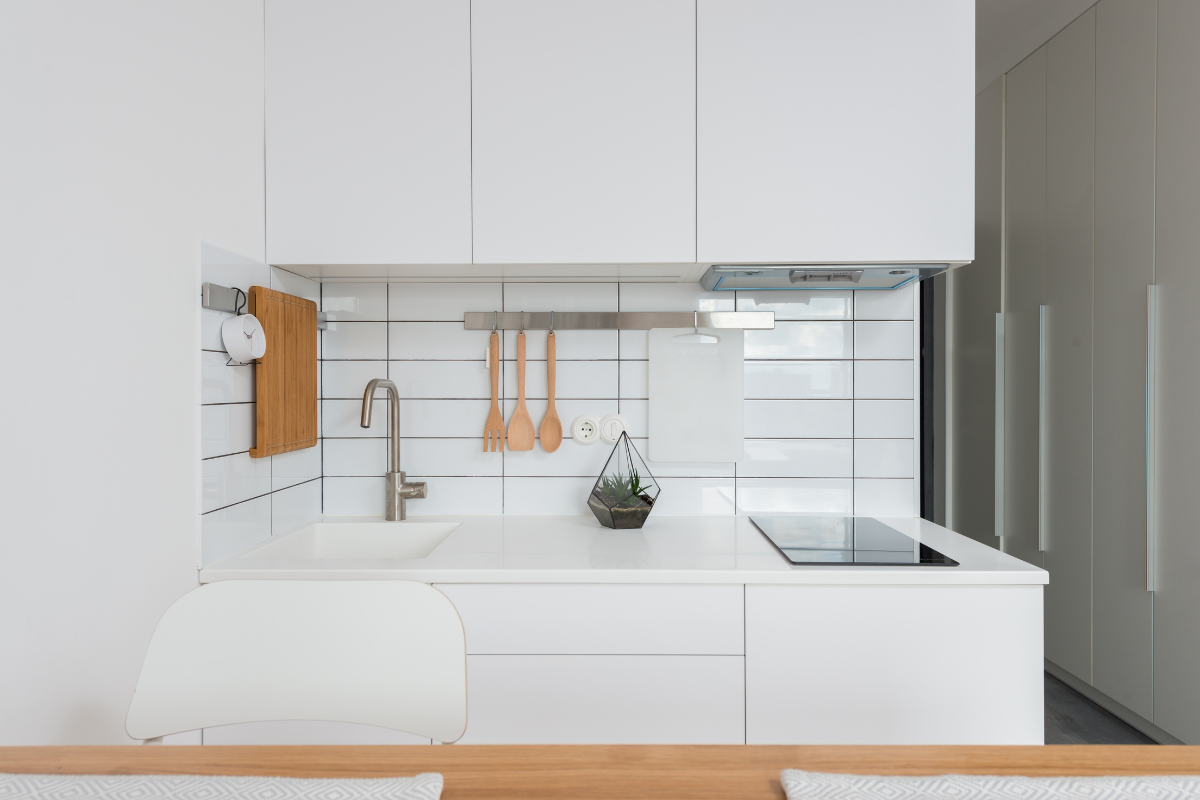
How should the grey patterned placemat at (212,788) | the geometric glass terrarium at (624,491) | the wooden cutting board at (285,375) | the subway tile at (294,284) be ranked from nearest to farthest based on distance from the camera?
the grey patterned placemat at (212,788) < the wooden cutting board at (285,375) < the subway tile at (294,284) < the geometric glass terrarium at (624,491)

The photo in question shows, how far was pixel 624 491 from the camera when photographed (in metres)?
1.93

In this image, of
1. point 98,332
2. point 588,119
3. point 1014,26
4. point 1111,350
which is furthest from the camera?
point 1014,26

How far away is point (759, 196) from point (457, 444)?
115 cm

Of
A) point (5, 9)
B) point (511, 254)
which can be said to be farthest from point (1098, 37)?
point (5, 9)

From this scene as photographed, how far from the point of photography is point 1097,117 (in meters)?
2.33

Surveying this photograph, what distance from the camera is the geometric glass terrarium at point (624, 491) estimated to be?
1.89 metres

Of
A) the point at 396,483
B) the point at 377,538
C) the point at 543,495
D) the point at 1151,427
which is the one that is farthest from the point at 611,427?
the point at 1151,427

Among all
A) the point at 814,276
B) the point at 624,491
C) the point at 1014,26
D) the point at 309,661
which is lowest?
the point at 309,661

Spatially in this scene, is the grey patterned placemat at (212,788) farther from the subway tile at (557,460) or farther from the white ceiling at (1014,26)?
the white ceiling at (1014,26)

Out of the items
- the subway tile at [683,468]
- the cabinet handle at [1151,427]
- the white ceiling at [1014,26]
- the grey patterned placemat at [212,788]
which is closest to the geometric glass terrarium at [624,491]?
the subway tile at [683,468]

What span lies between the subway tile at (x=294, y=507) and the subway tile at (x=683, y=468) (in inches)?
39.4

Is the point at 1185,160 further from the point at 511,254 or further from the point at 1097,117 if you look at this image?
the point at 511,254

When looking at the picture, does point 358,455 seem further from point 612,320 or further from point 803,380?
point 803,380

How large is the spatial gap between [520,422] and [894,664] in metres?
1.20
